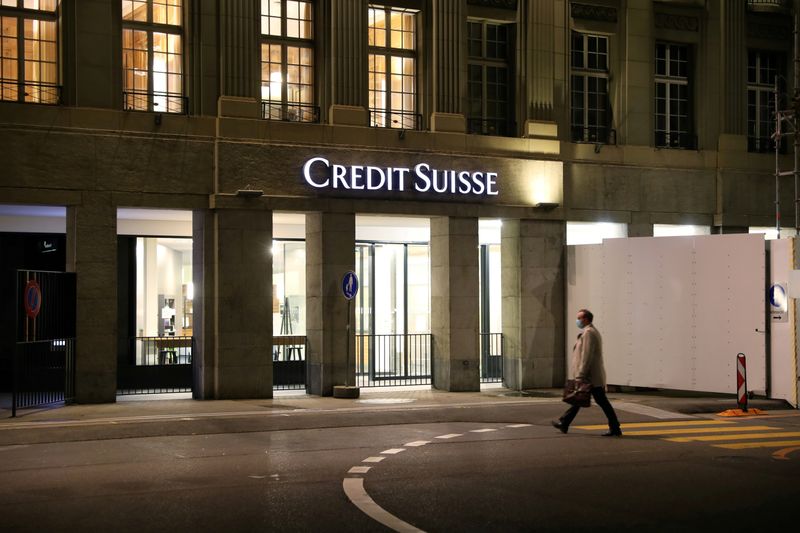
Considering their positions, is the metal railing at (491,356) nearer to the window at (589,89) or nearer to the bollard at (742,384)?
the window at (589,89)

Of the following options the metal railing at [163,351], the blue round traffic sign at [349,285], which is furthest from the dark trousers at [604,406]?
the metal railing at [163,351]

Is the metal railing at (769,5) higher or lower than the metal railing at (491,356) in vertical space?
higher

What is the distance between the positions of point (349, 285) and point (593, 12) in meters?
10.6

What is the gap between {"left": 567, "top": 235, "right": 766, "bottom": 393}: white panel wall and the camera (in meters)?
22.2

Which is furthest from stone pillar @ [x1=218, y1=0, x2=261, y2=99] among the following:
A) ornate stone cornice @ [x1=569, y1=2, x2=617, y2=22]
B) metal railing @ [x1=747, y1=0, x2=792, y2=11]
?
metal railing @ [x1=747, y1=0, x2=792, y2=11]

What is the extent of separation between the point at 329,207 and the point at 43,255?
7.59 m

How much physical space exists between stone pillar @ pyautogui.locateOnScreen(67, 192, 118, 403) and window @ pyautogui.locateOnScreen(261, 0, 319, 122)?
15.1ft

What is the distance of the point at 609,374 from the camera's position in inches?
973

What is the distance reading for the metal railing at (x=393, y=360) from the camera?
26.0 meters

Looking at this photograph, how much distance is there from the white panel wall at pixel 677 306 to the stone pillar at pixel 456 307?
2.71 metres

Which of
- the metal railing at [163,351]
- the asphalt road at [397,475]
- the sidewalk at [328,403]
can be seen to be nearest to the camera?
the asphalt road at [397,475]

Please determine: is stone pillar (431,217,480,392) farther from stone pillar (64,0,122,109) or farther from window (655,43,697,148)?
stone pillar (64,0,122,109)

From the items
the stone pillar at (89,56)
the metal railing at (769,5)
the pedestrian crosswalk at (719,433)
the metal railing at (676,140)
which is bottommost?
the pedestrian crosswalk at (719,433)

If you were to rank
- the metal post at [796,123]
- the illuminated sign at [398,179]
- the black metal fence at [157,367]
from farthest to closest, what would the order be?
the metal post at [796,123]
the black metal fence at [157,367]
the illuminated sign at [398,179]
